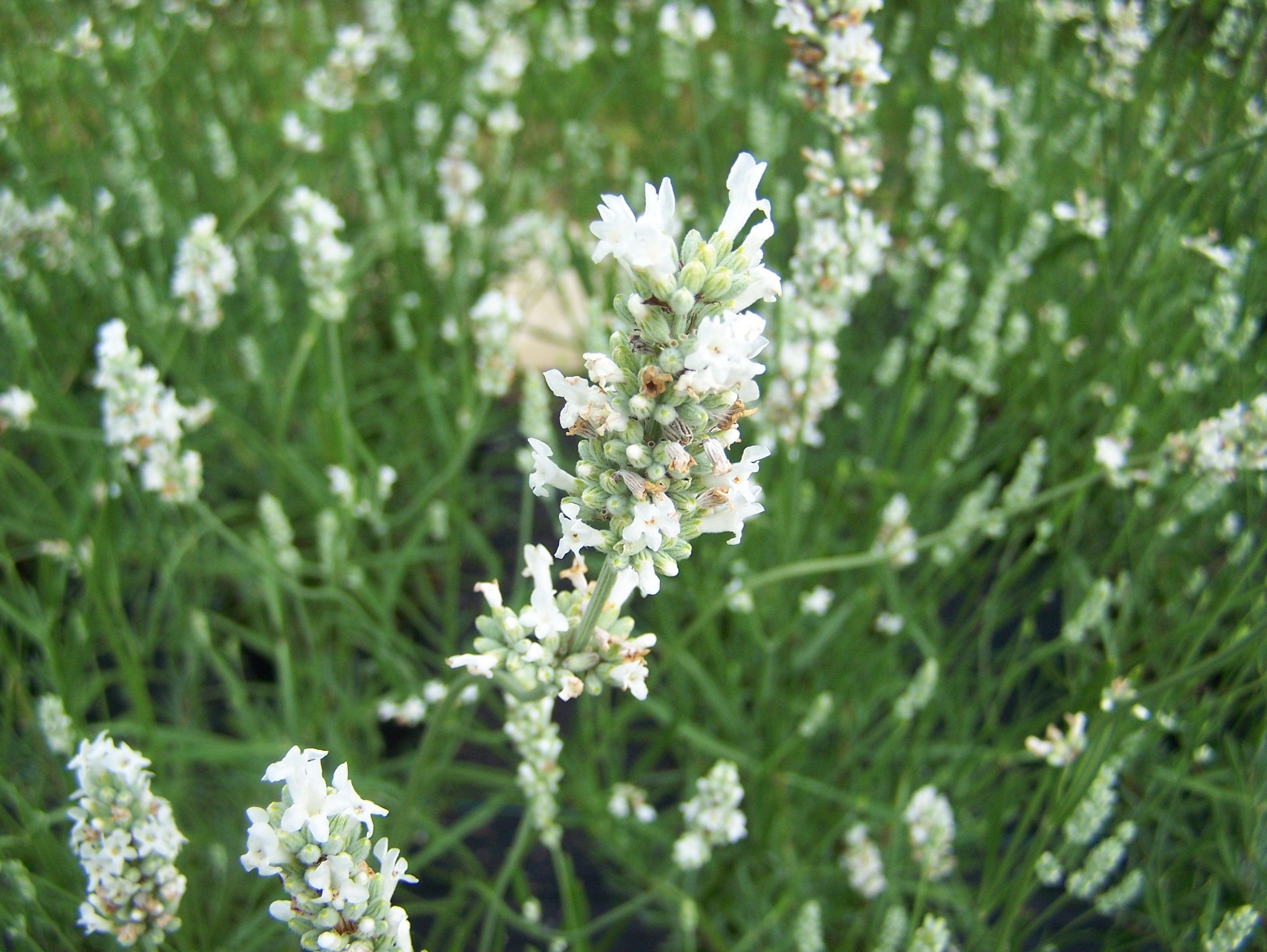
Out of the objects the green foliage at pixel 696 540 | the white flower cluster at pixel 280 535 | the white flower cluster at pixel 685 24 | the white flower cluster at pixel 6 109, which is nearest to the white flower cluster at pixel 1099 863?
the green foliage at pixel 696 540

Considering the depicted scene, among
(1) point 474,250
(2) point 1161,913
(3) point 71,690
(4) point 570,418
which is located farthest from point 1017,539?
(3) point 71,690

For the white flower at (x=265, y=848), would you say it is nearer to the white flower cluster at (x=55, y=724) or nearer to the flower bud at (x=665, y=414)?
the flower bud at (x=665, y=414)

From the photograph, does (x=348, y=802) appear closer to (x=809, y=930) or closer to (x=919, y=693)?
(x=809, y=930)

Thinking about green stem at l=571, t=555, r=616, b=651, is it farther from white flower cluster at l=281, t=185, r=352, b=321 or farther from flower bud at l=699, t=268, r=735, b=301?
white flower cluster at l=281, t=185, r=352, b=321

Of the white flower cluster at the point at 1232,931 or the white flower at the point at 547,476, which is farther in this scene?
the white flower cluster at the point at 1232,931

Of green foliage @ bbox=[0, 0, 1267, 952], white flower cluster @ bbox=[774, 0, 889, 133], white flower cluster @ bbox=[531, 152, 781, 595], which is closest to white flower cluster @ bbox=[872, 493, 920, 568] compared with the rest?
green foliage @ bbox=[0, 0, 1267, 952]

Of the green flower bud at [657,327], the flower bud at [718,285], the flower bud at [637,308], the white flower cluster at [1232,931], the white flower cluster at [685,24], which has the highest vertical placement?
the white flower cluster at [685,24]
